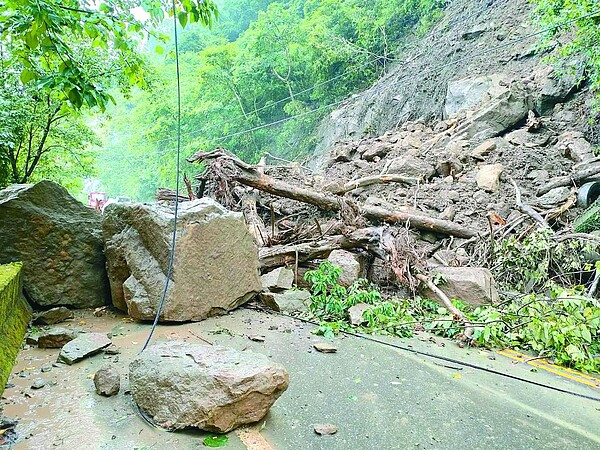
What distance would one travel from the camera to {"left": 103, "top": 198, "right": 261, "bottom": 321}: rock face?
13.4 ft

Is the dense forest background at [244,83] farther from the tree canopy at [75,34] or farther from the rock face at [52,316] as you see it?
the tree canopy at [75,34]

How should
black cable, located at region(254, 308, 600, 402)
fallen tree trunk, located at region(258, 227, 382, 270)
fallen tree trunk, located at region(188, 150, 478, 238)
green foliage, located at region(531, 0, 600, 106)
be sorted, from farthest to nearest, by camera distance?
1. fallen tree trunk, located at region(188, 150, 478, 238)
2. green foliage, located at region(531, 0, 600, 106)
3. fallen tree trunk, located at region(258, 227, 382, 270)
4. black cable, located at region(254, 308, 600, 402)

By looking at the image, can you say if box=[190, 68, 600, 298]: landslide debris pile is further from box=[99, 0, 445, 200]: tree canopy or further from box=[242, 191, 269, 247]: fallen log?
box=[99, 0, 445, 200]: tree canopy

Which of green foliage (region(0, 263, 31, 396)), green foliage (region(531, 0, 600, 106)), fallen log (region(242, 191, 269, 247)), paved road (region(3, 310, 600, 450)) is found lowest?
paved road (region(3, 310, 600, 450))

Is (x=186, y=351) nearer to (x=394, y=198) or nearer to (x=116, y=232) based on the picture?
(x=116, y=232)

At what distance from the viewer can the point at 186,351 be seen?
2.51 meters

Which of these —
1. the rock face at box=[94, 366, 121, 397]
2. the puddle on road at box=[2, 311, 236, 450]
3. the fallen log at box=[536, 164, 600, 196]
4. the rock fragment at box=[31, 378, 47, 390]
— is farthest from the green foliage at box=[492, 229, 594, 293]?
the rock fragment at box=[31, 378, 47, 390]

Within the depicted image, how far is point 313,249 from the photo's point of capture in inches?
229

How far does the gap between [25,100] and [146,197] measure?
109ft

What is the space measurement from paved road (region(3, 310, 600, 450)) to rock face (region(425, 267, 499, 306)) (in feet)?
4.38

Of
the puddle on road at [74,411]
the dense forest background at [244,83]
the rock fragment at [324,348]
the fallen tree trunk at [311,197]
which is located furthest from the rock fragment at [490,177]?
the puddle on road at [74,411]

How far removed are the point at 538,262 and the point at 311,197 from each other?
12.5 ft

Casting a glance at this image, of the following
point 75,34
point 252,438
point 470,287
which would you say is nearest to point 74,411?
point 252,438

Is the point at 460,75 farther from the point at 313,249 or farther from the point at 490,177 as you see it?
the point at 313,249
